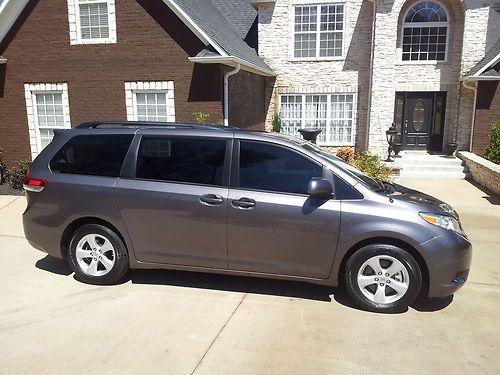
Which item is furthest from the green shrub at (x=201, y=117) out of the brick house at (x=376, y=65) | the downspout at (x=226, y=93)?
the brick house at (x=376, y=65)

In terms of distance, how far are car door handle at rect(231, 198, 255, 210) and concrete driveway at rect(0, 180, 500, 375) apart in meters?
1.01

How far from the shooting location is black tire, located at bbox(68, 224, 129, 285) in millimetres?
4887

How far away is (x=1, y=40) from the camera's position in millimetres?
11914

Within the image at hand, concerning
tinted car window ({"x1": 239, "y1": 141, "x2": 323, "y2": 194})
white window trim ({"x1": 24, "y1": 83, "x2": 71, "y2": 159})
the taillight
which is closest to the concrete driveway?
the taillight

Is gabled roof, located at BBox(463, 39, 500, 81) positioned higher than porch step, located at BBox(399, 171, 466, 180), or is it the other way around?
gabled roof, located at BBox(463, 39, 500, 81)

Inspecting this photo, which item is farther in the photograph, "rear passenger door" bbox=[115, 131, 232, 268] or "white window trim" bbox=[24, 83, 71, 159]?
"white window trim" bbox=[24, 83, 71, 159]

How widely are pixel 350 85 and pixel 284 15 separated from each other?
3.48 metres

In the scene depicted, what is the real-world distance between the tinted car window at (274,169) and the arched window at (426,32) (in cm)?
1273

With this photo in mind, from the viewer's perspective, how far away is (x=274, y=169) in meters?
4.50

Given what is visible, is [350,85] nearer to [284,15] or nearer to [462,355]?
[284,15]

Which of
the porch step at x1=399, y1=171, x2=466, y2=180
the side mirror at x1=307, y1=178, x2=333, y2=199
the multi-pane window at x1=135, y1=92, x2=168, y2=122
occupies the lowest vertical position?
the porch step at x1=399, y1=171, x2=466, y2=180

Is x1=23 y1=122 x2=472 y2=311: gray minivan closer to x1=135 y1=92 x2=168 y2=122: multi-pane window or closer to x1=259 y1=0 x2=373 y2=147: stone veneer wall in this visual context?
x1=135 y1=92 x2=168 y2=122: multi-pane window

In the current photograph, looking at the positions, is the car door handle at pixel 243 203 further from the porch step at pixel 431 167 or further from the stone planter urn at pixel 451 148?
the stone planter urn at pixel 451 148

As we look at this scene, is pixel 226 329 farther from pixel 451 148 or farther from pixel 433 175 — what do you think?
pixel 451 148
